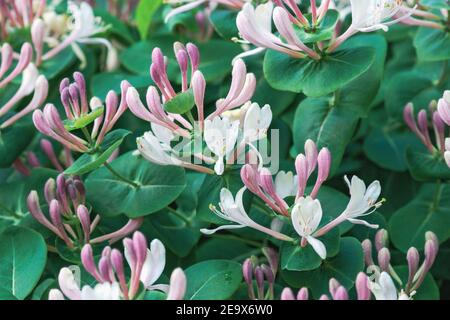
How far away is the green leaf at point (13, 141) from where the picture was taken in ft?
3.70

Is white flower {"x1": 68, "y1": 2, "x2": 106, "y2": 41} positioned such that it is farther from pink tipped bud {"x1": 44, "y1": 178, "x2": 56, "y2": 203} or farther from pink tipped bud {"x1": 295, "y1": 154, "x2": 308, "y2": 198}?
pink tipped bud {"x1": 295, "y1": 154, "x2": 308, "y2": 198}

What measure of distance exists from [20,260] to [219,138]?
1.01ft

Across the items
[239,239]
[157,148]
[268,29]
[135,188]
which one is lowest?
[239,239]

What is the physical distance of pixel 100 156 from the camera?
3.18 ft

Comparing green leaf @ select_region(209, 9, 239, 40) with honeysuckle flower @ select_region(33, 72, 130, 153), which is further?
green leaf @ select_region(209, 9, 239, 40)

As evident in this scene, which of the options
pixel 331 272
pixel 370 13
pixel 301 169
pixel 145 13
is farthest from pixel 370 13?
pixel 145 13

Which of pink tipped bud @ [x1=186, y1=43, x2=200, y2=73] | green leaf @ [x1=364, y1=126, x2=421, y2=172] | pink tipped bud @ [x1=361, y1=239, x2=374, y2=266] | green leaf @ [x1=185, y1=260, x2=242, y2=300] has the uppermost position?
pink tipped bud @ [x1=186, y1=43, x2=200, y2=73]

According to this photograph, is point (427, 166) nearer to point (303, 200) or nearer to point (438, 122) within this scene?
point (438, 122)

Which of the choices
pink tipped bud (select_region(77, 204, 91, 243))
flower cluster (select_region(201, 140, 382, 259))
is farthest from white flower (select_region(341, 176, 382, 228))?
pink tipped bud (select_region(77, 204, 91, 243))

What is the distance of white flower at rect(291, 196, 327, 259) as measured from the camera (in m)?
0.88

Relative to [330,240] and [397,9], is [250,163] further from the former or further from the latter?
[397,9]

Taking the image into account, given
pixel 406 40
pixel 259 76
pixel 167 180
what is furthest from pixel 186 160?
pixel 406 40

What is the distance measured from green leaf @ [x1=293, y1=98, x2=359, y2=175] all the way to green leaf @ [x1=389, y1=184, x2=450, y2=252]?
0.13 metres

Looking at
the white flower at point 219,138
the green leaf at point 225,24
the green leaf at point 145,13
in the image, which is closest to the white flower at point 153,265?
the white flower at point 219,138
